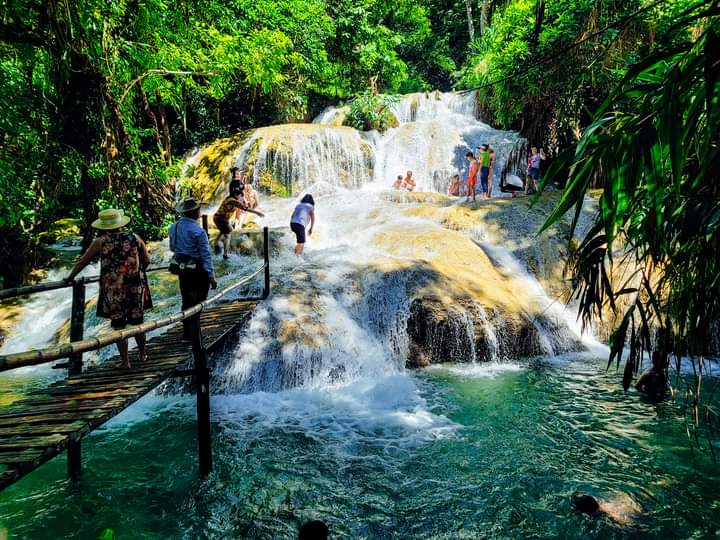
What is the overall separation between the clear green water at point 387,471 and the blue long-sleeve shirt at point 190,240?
7.13 ft

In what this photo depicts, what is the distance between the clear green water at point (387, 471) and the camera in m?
3.92

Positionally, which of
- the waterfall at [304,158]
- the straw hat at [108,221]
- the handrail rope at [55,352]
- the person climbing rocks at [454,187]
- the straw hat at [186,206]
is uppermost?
the waterfall at [304,158]

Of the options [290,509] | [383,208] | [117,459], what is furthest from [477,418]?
[383,208]

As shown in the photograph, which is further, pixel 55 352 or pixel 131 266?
pixel 131 266

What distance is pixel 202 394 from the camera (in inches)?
171

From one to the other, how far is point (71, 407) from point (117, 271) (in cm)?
147

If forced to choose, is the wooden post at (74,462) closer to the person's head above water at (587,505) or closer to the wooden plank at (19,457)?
the wooden plank at (19,457)

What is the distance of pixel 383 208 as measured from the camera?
1381 cm

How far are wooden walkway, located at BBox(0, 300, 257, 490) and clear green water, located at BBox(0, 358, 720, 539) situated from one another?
1.11m

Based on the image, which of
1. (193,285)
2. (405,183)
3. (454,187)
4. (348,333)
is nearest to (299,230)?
(348,333)

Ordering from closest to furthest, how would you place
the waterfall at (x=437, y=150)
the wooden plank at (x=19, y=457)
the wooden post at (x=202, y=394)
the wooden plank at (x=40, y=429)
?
the wooden plank at (x=19, y=457) → the wooden plank at (x=40, y=429) → the wooden post at (x=202, y=394) → the waterfall at (x=437, y=150)

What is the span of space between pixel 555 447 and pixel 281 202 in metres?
13.3

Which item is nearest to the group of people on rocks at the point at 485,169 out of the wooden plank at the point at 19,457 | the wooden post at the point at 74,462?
the wooden post at the point at 74,462

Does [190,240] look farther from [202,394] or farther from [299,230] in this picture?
[299,230]
